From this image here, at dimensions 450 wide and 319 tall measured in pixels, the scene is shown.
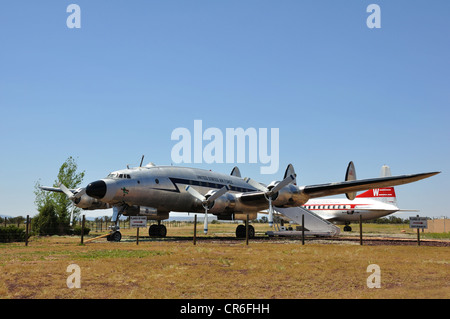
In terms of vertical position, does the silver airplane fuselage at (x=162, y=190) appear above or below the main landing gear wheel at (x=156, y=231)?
above

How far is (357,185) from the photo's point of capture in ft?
85.8

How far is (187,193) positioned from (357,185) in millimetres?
12394

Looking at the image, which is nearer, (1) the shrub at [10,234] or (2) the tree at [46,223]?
(1) the shrub at [10,234]

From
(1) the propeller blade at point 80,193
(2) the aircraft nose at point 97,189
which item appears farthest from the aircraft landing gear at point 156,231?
(2) the aircraft nose at point 97,189

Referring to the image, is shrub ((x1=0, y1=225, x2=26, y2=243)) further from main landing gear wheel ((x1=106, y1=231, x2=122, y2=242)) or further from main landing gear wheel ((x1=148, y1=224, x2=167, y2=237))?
main landing gear wheel ((x1=148, y1=224, x2=167, y2=237))

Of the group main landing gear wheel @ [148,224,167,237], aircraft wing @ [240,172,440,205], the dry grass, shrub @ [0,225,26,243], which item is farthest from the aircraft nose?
aircraft wing @ [240,172,440,205]

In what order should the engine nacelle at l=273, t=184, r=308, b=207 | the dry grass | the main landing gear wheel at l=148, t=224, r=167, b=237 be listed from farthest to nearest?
1. the main landing gear wheel at l=148, t=224, r=167, b=237
2. the engine nacelle at l=273, t=184, r=308, b=207
3. the dry grass

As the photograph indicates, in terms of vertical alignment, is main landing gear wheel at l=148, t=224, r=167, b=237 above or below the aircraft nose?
below

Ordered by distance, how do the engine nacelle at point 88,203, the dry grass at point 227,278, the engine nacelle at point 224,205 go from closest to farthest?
the dry grass at point 227,278, the engine nacelle at point 224,205, the engine nacelle at point 88,203

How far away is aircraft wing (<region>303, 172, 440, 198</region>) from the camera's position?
24719 millimetres

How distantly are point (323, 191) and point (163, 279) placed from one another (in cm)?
1947

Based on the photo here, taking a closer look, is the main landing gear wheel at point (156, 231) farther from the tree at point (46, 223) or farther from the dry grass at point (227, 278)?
the dry grass at point (227, 278)

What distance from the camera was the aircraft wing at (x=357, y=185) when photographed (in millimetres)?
24719
